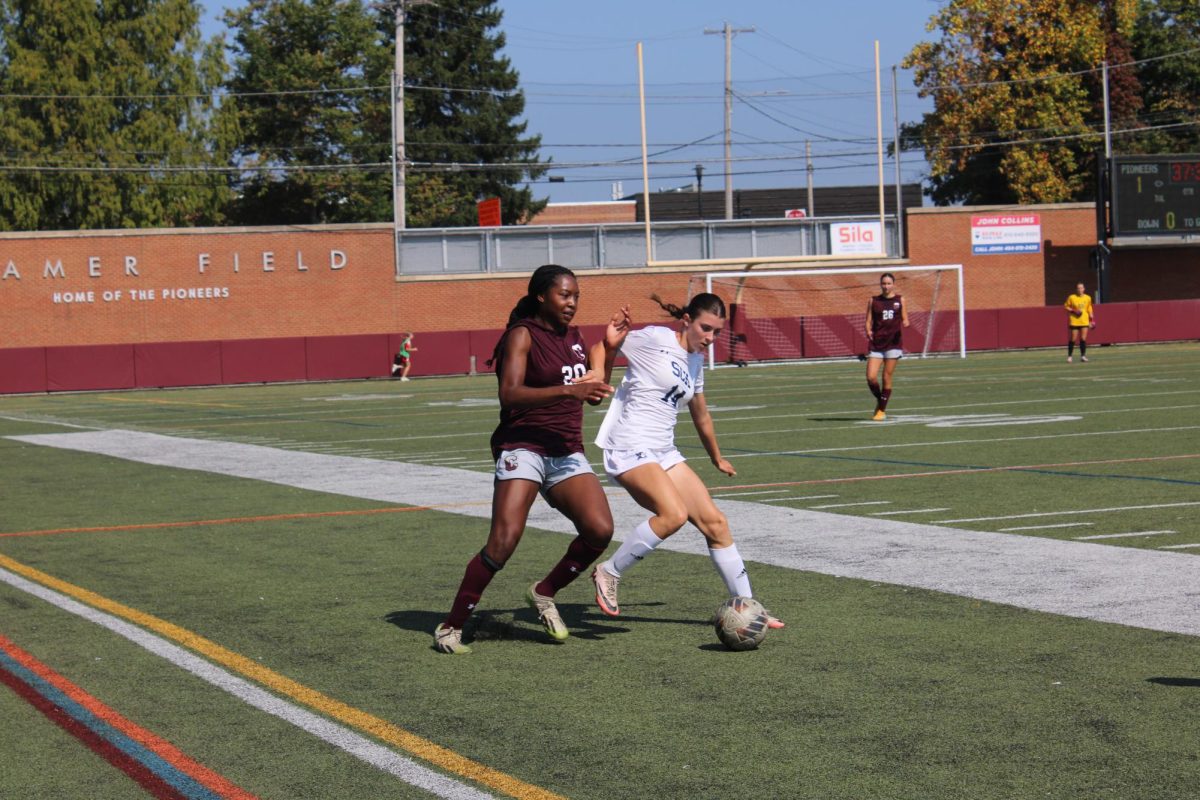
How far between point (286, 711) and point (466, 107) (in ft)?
249

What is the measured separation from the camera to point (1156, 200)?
50.8m

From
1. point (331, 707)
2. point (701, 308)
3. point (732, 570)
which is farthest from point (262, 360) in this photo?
point (331, 707)

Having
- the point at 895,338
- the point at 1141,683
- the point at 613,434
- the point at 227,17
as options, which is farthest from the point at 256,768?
the point at 227,17

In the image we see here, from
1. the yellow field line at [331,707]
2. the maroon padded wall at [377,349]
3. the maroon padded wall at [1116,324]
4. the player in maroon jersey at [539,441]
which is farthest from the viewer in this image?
the maroon padded wall at [1116,324]

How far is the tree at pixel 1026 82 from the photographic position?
62906 mm

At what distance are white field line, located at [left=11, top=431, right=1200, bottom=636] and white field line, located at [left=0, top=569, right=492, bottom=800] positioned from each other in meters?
3.87

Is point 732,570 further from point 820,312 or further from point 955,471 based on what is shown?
point 820,312

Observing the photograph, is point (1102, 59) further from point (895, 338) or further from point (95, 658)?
point (95, 658)

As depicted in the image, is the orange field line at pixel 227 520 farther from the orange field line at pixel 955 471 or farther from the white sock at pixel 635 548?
the white sock at pixel 635 548

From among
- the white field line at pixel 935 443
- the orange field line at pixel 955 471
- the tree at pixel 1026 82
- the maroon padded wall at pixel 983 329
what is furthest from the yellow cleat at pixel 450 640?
the tree at pixel 1026 82

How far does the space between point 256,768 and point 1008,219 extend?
2089 inches

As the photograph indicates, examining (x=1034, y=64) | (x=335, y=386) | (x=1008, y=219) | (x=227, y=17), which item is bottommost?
(x=335, y=386)

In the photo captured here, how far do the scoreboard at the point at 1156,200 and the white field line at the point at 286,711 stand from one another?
4642cm

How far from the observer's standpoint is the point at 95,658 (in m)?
7.59
